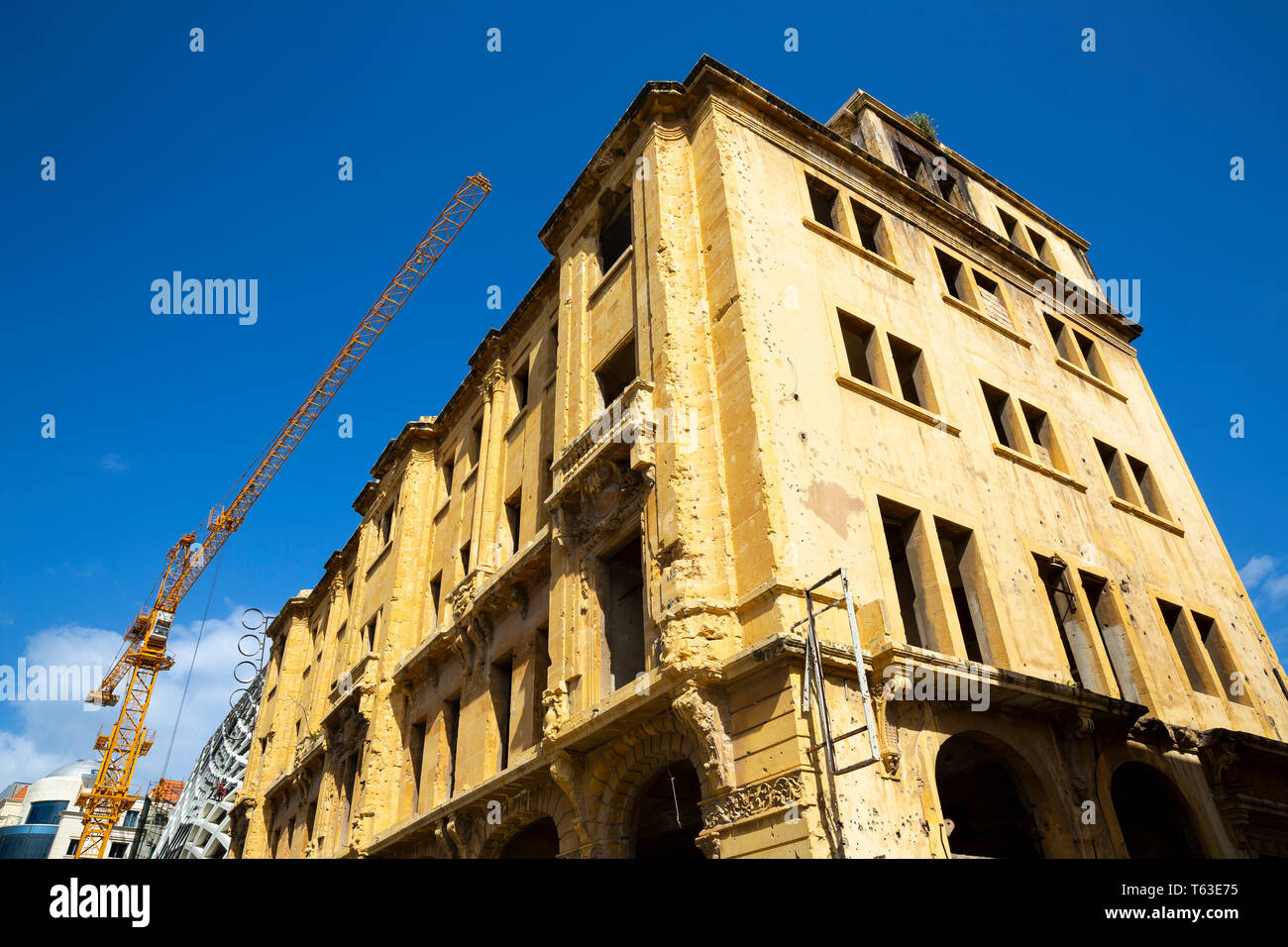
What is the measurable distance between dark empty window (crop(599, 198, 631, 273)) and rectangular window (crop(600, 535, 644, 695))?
25.0ft

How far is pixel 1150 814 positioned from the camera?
1605cm

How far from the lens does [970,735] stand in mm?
12969

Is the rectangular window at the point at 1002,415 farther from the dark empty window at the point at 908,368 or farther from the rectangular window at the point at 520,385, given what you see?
the rectangular window at the point at 520,385

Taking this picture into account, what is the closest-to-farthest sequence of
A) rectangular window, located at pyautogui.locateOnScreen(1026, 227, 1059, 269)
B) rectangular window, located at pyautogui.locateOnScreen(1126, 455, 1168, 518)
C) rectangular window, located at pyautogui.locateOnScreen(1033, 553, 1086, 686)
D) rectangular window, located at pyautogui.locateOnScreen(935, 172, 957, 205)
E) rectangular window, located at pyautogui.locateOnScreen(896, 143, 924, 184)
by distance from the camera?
rectangular window, located at pyautogui.locateOnScreen(1033, 553, 1086, 686) < rectangular window, located at pyautogui.locateOnScreen(1126, 455, 1168, 518) < rectangular window, located at pyautogui.locateOnScreen(896, 143, 924, 184) < rectangular window, located at pyautogui.locateOnScreen(935, 172, 957, 205) < rectangular window, located at pyautogui.locateOnScreen(1026, 227, 1059, 269)

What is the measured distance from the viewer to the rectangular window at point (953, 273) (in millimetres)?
21531

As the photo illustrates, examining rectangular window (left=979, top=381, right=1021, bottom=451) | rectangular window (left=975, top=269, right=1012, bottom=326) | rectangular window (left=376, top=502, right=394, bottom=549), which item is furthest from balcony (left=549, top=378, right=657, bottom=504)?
rectangular window (left=376, top=502, right=394, bottom=549)

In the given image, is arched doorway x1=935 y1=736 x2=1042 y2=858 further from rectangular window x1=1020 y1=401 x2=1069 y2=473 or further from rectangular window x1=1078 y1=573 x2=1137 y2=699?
rectangular window x1=1020 y1=401 x2=1069 y2=473

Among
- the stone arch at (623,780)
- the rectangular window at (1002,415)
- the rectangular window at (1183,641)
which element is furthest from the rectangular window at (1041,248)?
the stone arch at (623,780)

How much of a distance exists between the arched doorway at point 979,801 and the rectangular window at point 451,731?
11.1 metres

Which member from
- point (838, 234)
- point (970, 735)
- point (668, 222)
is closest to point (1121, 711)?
point (970, 735)

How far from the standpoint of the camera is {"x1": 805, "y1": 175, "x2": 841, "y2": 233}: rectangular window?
19.6 meters
